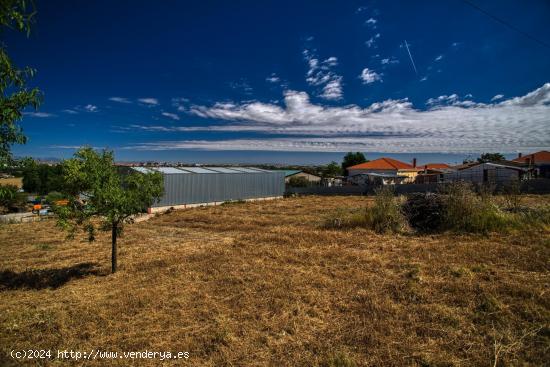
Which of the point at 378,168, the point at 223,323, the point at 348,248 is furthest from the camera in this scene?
the point at 378,168

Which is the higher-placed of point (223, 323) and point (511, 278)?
point (511, 278)

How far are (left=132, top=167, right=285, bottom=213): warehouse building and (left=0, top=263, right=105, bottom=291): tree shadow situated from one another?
10.6m

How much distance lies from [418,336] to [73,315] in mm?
5162

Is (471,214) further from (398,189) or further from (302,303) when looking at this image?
(398,189)

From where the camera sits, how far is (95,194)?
245 inches

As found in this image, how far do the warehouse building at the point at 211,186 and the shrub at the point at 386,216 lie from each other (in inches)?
510

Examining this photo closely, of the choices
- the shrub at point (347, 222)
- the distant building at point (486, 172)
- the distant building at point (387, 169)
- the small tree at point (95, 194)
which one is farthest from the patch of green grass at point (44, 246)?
the distant building at point (387, 169)

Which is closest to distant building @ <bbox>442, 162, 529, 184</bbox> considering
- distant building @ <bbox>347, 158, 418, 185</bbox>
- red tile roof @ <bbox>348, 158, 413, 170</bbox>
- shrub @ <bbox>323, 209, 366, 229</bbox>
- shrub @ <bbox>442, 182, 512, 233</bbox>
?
distant building @ <bbox>347, 158, 418, 185</bbox>

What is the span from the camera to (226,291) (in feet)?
17.1

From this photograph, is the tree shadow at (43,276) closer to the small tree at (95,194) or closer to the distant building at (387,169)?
the small tree at (95,194)

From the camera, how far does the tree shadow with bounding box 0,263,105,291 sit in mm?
6051

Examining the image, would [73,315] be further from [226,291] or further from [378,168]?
[378,168]

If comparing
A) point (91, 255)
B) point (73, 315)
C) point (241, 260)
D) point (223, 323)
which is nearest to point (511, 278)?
point (223, 323)

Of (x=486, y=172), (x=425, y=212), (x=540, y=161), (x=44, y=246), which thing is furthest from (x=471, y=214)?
(x=540, y=161)
